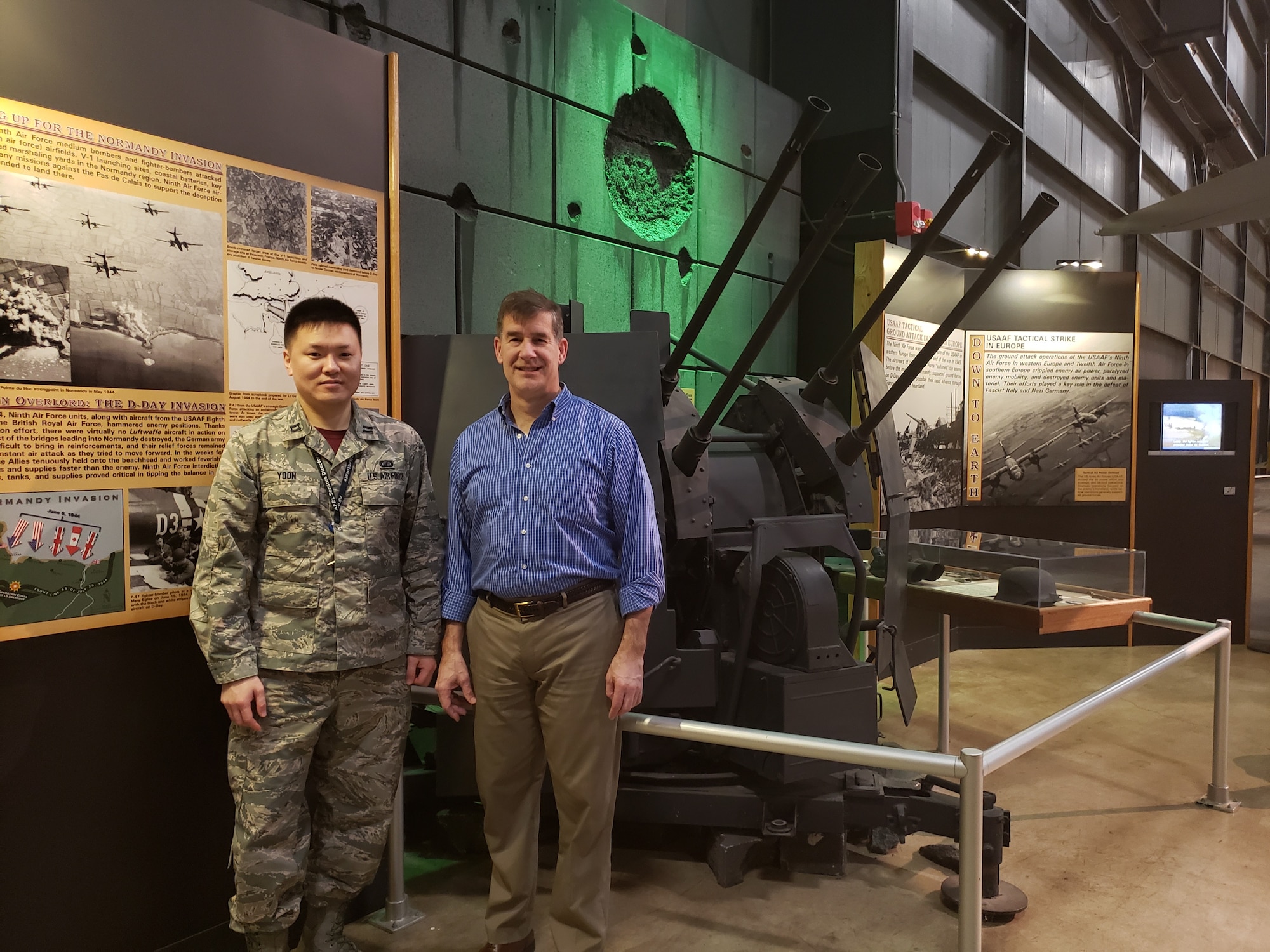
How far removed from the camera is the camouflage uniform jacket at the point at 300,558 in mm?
1922

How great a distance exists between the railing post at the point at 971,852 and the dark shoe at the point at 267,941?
1498 millimetres

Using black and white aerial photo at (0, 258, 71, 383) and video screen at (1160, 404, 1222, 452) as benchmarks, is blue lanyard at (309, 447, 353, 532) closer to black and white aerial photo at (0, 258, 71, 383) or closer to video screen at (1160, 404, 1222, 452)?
black and white aerial photo at (0, 258, 71, 383)

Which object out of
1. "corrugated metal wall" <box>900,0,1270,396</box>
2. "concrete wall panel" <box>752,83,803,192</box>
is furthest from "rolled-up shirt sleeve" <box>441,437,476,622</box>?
"corrugated metal wall" <box>900,0,1270,396</box>

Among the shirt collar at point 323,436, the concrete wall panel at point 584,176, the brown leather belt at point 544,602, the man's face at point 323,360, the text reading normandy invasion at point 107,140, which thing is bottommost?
the brown leather belt at point 544,602

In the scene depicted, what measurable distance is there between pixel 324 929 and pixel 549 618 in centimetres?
97

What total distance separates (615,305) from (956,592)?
7.39 ft

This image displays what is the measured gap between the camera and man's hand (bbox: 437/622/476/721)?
215 cm

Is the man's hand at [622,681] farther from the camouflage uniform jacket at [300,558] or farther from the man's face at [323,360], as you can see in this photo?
the man's face at [323,360]

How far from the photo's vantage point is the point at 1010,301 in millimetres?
6117

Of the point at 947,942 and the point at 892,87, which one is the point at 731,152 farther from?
the point at 947,942

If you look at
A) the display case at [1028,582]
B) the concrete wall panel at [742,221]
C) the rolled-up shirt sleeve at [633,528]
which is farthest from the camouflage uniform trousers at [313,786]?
the concrete wall panel at [742,221]

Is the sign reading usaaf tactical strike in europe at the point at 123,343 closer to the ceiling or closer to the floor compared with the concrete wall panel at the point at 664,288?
closer to the floor

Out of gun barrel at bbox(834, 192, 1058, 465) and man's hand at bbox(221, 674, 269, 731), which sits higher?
gun barrel at bbox(834, 192, 1058, 465)

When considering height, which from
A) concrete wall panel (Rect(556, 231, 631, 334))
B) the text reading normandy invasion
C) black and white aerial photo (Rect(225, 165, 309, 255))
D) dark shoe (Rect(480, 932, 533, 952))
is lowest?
dark shoe (Rect(480, 932, 533, 952))
